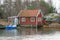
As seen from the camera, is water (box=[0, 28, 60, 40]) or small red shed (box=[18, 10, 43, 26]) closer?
water (box=[0, 28, 60, 40])

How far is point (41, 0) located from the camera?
69.1m

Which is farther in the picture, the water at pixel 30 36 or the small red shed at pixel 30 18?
the small red shed at pixel 30 18

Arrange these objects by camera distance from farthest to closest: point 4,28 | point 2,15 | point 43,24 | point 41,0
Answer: point 41,0 → point 2,15 → point 43,24 → point 4,28

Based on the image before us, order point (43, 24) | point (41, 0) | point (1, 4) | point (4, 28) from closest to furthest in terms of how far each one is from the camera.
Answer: point (4, 28) < point (43, 24) < point (1, 4) < point (41, 0)

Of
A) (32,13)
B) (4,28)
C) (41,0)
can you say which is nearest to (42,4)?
(41,0)

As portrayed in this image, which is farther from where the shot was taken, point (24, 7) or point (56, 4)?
point (56, 4)

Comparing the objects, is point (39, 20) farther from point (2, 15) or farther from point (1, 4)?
point (1, 4)

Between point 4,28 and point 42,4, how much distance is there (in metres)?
25.4

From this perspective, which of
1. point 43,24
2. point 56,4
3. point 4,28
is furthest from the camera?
point 56,4

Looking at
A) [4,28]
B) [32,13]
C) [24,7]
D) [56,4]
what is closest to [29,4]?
[24,7]

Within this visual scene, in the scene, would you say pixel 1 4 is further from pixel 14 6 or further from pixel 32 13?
pixel 32 13

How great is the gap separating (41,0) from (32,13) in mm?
19291

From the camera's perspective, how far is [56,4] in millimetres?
78562

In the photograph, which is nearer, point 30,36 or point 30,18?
point 30,36
